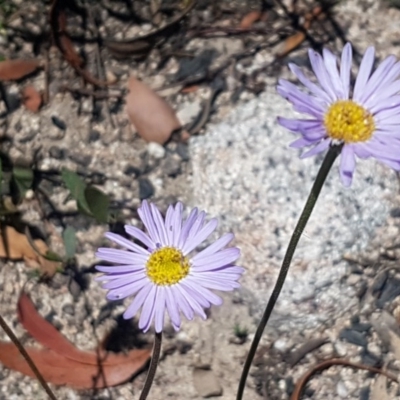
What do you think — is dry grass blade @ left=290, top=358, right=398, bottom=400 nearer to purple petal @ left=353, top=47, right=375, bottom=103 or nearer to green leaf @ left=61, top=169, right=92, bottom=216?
green leaf @ left=61, top=169, right=92, bottom=216

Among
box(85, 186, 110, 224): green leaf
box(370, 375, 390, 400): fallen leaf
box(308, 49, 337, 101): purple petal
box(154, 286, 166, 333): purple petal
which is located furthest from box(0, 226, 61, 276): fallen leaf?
box(308, 49, 337, 101): purple petal

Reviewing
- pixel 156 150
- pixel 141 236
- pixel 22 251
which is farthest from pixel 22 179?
pixel 141 236

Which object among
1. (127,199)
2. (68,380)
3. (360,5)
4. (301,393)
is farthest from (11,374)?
(360,5)

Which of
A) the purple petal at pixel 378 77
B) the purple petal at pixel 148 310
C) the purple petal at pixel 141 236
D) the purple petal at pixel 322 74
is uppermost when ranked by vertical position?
the purple petal at pixel 378 77

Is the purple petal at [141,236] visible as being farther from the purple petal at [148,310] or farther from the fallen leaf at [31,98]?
the fallen leaf at [31,98]

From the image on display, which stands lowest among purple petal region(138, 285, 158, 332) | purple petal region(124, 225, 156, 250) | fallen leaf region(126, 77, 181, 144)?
purple petal region(138, 285, 158, 332)

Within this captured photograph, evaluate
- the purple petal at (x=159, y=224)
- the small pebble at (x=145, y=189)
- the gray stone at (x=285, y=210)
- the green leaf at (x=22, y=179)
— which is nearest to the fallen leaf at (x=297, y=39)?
the gray stone at (x=285, y=210)

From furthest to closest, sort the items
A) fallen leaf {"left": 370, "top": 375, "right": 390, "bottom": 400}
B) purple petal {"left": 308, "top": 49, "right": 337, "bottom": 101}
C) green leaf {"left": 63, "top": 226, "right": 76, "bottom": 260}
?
green leaf {"left": 63, "top": 226, "right": 76, "bottom": 260}
fallen leaf {"left": 370, "top": 375, "right": 390, "bottom": 400}
purple petal {"left": 308, "top": 49, "right": 337, "bottom": 101}
